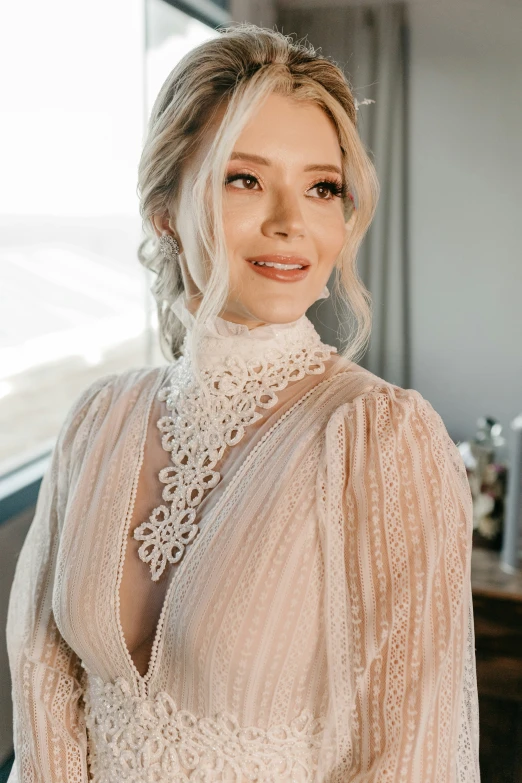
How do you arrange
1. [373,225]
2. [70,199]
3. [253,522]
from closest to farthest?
[253,522]
[70,199]
[373,225]

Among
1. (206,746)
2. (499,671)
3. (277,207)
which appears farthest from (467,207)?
(206,746)

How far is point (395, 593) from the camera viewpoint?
93 centimetres

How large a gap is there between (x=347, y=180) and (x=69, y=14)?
1552mm

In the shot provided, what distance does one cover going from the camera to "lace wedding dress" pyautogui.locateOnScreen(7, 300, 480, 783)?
3.08ft

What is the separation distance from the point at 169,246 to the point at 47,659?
726 millimetres

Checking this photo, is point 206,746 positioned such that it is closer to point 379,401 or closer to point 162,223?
point 379,401

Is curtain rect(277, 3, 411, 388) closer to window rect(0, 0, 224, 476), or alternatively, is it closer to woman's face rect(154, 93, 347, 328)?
window rect(0, 0, 224, 476)

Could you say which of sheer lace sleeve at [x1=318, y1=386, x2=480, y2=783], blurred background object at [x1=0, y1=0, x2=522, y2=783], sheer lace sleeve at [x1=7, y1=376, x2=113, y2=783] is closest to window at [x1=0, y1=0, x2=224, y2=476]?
blurred background object at [x1=0, y1=0, x2=522, y2=783]

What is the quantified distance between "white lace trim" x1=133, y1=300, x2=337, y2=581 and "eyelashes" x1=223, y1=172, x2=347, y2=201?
21cm

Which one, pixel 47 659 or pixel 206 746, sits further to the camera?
pixel 47 659

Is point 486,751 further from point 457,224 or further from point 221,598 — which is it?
point 457,224

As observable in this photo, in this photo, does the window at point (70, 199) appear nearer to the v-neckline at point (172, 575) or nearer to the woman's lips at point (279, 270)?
the v-neckline at point (172, 575)

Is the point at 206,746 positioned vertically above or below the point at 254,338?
below

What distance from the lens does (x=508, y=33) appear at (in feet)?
10.4
